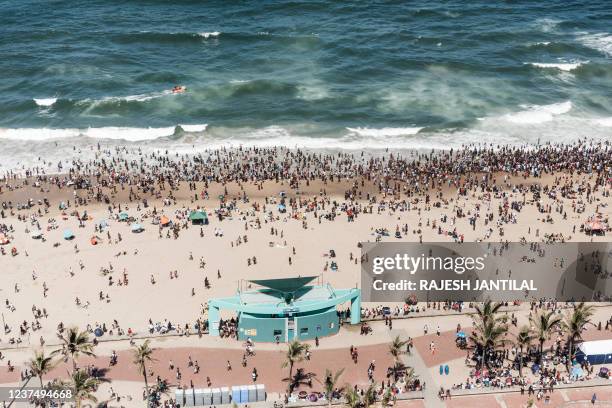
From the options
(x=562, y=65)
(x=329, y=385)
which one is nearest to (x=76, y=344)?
(x=329, y=385)

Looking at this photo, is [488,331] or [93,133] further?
[93,133]

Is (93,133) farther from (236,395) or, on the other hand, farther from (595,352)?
(595,352)

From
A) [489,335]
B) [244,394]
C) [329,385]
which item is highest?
[489,335]

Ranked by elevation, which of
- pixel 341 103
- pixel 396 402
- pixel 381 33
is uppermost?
pixel 381 33

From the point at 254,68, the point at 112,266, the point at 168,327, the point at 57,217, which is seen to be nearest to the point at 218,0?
the point at 254,68

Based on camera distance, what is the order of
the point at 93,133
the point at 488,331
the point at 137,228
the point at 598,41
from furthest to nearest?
the point at 598,41, the point at 93,133, the point at 137,228, the point at 488,331

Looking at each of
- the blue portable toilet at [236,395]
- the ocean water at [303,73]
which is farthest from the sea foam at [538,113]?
the blue portable toilet at [236,395]

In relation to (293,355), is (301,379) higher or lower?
lower

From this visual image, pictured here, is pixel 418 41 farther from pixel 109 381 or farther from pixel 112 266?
pixel 109 381
